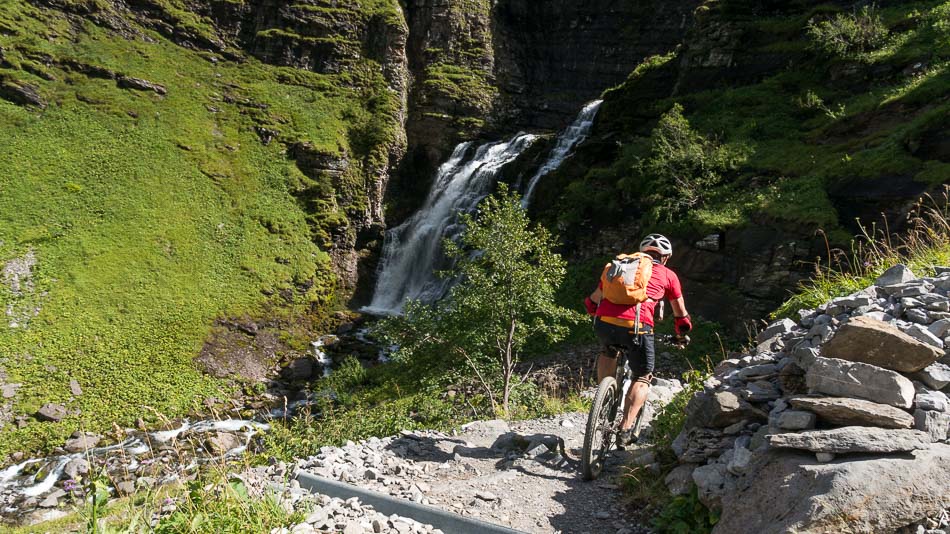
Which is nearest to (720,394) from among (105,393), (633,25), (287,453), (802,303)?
(802,303)

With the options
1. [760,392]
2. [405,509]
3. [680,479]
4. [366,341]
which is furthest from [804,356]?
[366,341]

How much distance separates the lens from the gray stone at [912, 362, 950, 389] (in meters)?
3.24

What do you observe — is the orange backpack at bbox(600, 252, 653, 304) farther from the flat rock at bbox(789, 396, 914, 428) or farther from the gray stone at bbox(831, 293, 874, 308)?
the flat rock at bbox(789, 396, 914, 428)

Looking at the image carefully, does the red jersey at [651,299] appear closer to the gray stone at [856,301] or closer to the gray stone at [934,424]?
the gray stone at [856,301]

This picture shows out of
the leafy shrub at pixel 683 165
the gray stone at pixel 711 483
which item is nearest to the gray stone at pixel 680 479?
the gray stone at pixel 711 483

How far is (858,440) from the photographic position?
297 centimetres

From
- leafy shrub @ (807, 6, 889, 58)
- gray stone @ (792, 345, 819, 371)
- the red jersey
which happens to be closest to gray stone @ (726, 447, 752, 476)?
gray stone @ (792, 345, 819, 371)

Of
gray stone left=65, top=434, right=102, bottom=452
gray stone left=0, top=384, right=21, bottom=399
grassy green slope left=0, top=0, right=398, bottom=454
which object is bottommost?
gray stone left=65, top=434, right=102, bottom=452

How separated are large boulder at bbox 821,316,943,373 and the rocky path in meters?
1.93

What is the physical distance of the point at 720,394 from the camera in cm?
404

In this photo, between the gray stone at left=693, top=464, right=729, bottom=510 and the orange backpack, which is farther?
the orange backpack

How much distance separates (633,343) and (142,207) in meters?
25.5

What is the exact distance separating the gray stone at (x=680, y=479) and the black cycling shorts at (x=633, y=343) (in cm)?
124

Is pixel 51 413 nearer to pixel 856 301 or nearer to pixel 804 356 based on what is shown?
pixel 804 356
